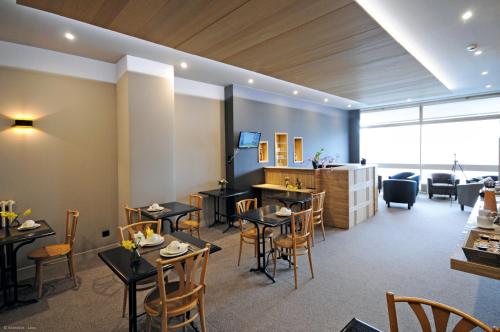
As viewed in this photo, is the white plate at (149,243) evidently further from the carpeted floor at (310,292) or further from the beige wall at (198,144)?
the beige wall at (198,144)

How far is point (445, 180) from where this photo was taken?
7711 millimetres

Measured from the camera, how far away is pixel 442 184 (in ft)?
24.8

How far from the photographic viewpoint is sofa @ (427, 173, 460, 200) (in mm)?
7302

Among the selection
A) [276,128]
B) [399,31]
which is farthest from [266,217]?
[276,128]

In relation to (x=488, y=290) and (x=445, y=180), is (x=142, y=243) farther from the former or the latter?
(x=445, y=180)

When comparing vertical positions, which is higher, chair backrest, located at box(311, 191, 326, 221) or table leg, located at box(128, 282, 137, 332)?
chair backrest, located at box(311, 191, 326, 221)

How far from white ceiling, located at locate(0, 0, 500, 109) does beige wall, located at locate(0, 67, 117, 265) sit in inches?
23.6

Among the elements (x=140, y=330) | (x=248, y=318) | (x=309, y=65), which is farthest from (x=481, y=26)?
(x=140, y=330)

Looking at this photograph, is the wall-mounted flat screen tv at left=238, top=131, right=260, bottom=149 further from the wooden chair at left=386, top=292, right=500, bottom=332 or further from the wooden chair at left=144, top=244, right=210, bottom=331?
the wooden chair at left=386, top=292, right=500, bottom=332

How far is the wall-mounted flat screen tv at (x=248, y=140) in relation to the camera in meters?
5.87

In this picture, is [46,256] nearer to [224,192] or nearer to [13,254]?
[13,254]

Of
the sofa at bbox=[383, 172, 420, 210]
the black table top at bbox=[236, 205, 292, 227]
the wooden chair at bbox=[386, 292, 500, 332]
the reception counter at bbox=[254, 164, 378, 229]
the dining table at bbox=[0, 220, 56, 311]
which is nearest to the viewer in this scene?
the wooden chair at bbox=[386, 292, 500, 332]

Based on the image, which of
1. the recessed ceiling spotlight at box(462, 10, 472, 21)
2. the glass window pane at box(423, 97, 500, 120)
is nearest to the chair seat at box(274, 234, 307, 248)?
the recessed ceiling spotlight at box(462, 10, 472, 21)

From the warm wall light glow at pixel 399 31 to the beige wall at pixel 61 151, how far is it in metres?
4.05
